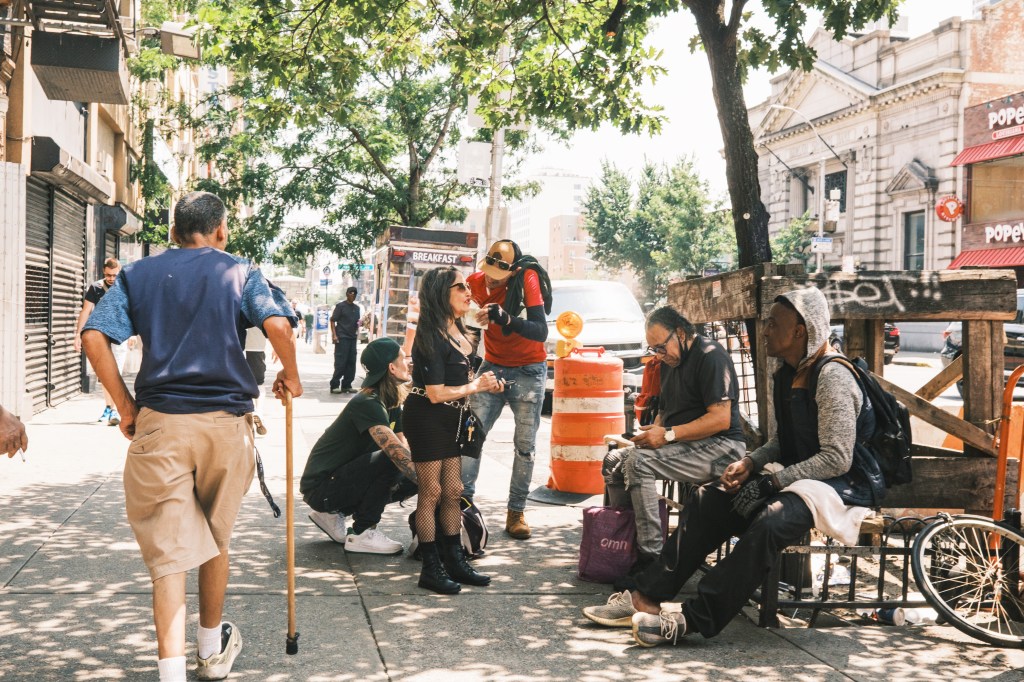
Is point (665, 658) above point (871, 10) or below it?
below

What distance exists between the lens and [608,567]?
17.3ft

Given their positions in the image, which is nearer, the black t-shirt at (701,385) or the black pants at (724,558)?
the black pants at (724,558)

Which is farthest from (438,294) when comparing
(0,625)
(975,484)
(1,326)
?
(1,326)

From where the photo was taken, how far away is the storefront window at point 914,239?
3994cm

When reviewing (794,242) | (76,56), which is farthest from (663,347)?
(794,242)

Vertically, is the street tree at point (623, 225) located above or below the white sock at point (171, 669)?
above

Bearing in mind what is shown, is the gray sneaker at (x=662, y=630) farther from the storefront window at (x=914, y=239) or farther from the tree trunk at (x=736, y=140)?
the storefront window at (x=914, y=239)

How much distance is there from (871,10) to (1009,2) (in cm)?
3520

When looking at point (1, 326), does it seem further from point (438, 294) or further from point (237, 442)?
point (237, 442)

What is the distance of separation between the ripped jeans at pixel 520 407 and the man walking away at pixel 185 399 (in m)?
2.74

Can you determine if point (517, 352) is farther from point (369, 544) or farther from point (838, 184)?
point (838, 184)

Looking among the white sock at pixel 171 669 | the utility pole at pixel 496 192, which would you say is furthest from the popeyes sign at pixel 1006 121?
the white sock at pixel 171 669

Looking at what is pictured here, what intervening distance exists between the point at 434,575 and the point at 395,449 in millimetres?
812

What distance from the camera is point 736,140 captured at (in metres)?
6.77
